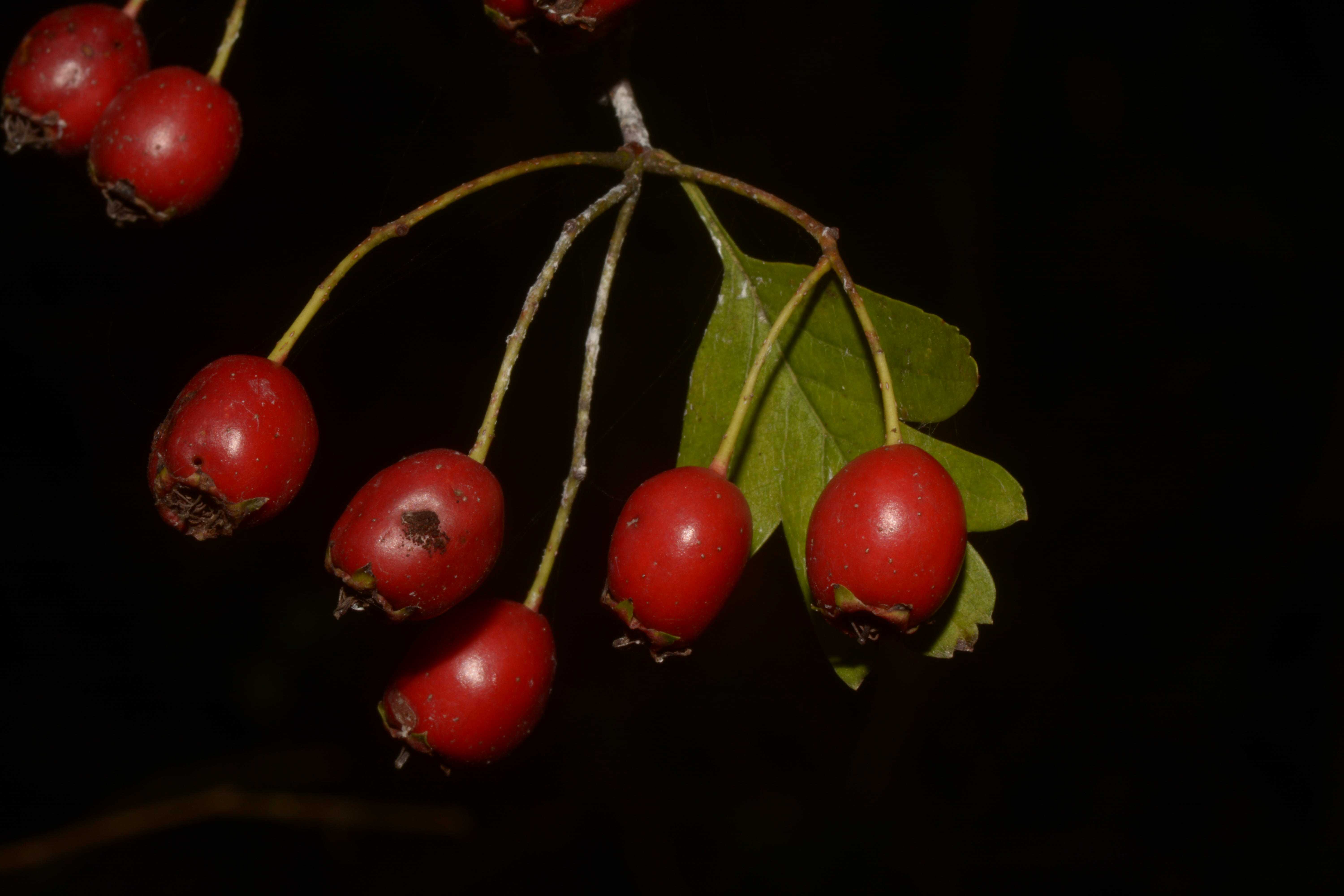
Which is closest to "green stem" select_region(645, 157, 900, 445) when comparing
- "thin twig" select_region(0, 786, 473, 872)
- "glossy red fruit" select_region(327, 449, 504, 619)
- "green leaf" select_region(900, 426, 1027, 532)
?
"green leaf" select_region(900, 426, 1027, 532)

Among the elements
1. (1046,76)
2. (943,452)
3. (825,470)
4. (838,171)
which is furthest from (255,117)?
(1046,76)

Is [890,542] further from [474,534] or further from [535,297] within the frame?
[535,297]

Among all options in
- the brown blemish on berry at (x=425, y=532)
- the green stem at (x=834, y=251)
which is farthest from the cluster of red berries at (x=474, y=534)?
the green stem at (x=834, y=251)

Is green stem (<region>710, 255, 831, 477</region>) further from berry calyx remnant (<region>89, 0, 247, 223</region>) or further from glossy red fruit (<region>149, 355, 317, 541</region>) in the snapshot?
berry calyx remnant (<region>89, 0, 247, 223</region>)

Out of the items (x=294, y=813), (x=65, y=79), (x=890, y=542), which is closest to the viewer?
(x=890, y=542)

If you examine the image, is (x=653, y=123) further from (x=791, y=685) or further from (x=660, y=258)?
(x=791, y=685)

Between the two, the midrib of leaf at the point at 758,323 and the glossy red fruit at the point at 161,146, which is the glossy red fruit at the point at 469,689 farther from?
the glossy red fruit at the point at 161,146

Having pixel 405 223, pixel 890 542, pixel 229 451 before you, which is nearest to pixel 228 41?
pixel 405 223
